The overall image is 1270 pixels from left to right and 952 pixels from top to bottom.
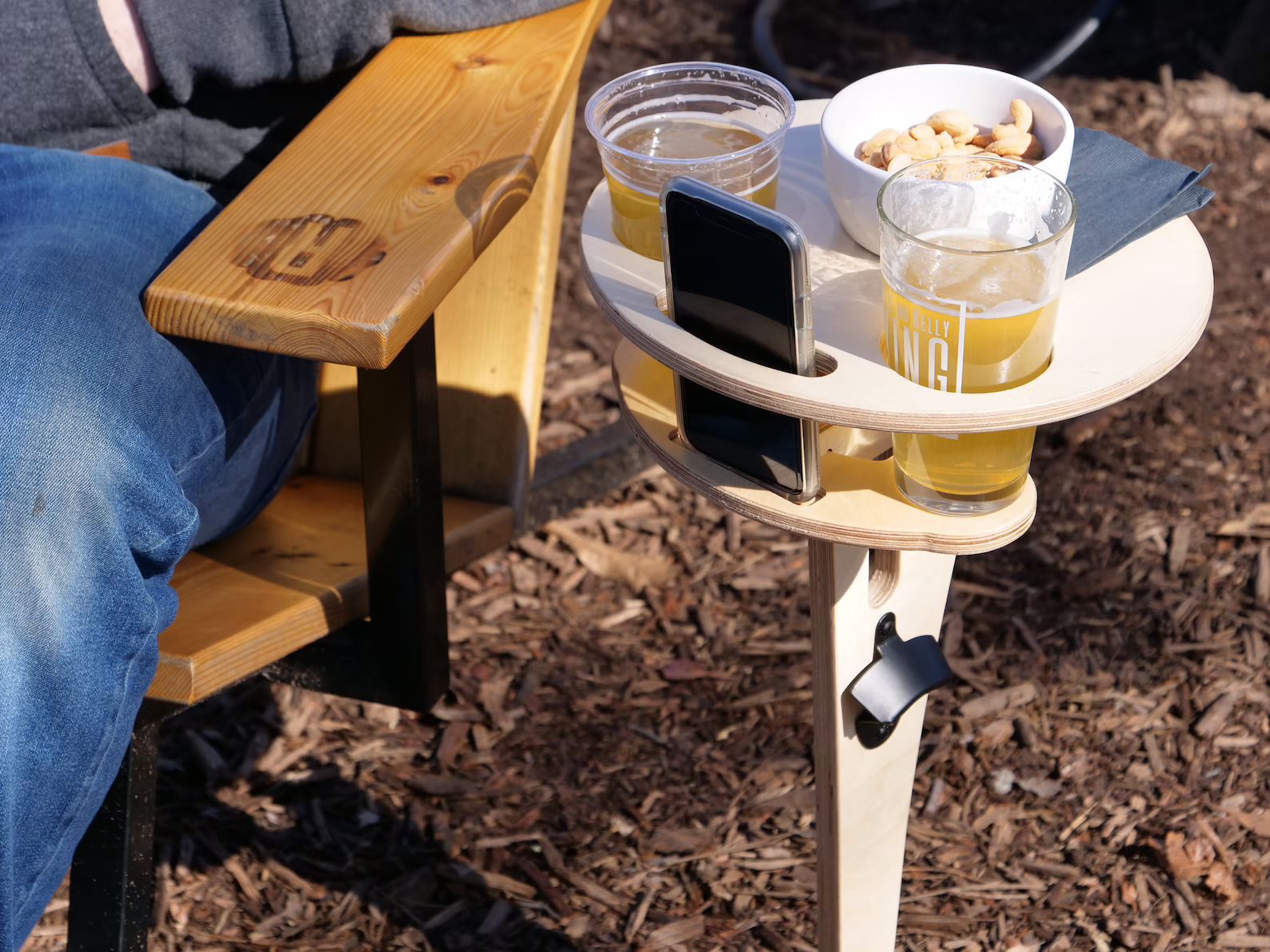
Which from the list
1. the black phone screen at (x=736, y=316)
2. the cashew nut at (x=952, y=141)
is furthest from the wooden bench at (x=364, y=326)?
the cashew nut at (x=952, y=141)

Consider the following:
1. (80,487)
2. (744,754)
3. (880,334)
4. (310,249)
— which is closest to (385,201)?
(310,249)

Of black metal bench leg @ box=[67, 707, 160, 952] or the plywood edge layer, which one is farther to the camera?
black metal bench leg @ box=[67, 707, 160, 952]

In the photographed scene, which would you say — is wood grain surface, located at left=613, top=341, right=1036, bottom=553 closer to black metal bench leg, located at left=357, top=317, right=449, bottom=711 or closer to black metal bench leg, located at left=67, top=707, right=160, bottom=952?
black metal bench leg, located at left=357, top=317, right=449, bottom=711

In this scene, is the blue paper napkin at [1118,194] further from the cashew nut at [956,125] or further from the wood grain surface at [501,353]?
the wood grain surface at [501,353]

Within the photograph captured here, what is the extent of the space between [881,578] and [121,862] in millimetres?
759

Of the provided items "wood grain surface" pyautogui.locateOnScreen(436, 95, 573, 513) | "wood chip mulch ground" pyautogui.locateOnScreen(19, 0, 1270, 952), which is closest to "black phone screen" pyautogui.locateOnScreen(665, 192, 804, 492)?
"wood grain surface" pyautogui.locateOnScreen(436, 95, 573, 513)

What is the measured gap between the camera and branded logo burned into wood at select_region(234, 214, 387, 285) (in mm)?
1145

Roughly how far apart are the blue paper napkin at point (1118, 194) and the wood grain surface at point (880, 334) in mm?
18

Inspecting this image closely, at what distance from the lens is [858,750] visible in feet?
4.18

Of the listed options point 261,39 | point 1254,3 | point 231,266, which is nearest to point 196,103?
point 261,39

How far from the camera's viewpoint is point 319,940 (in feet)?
5.51

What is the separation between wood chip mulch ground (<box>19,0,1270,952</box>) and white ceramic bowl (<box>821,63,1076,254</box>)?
3.02ft

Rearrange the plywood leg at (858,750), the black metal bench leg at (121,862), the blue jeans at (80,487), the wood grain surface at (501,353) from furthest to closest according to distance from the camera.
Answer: the wood grain surface at (501,353) < the black metal bench leg at (121,862) < the plywood leg at (858,750) < the blue jeans at (80,487)

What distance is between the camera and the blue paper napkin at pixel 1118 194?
112 centimetres
